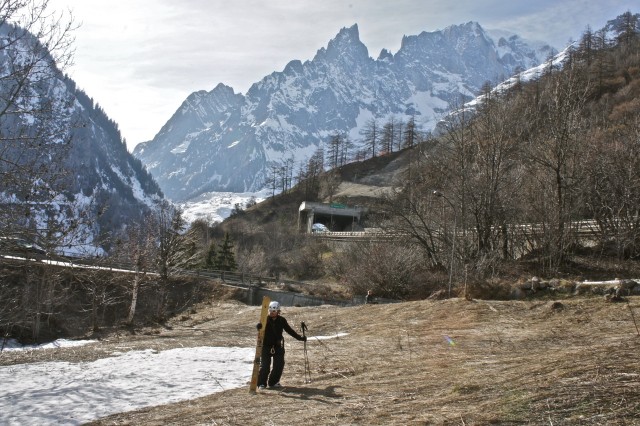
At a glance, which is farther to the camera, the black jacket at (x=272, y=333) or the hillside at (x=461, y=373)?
the black jacket at (x=272, y=333)

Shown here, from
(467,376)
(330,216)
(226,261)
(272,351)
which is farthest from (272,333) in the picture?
(330,216)

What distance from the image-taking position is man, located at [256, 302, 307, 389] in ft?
31.4

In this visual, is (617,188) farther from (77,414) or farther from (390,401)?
→ (77,414)

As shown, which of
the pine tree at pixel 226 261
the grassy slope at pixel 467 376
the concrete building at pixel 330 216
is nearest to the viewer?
the grassy slope at pixel 467 376

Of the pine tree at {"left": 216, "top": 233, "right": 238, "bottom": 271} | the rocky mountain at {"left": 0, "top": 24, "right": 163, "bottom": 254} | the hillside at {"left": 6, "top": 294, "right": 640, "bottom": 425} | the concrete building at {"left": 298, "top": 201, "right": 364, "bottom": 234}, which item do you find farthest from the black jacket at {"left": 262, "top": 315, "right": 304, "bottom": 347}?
the concrete building at {"left": 298, "top": 201, "right": 364, "bottom": 234}

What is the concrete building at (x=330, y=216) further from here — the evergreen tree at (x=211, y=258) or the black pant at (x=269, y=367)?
the black pant at (x=269, y=367)

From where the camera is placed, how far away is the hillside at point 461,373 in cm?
580

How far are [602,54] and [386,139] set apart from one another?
5014 cm

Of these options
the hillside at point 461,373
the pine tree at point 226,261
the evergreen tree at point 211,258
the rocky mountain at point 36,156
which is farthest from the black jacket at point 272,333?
the evergreen tree at point 211,258

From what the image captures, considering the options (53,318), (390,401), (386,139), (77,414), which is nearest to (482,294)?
(390,401)

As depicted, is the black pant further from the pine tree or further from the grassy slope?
the pine tree

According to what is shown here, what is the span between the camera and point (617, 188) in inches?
1013

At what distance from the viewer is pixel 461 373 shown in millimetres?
8211

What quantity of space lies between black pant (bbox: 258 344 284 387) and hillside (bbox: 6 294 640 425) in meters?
0.35
